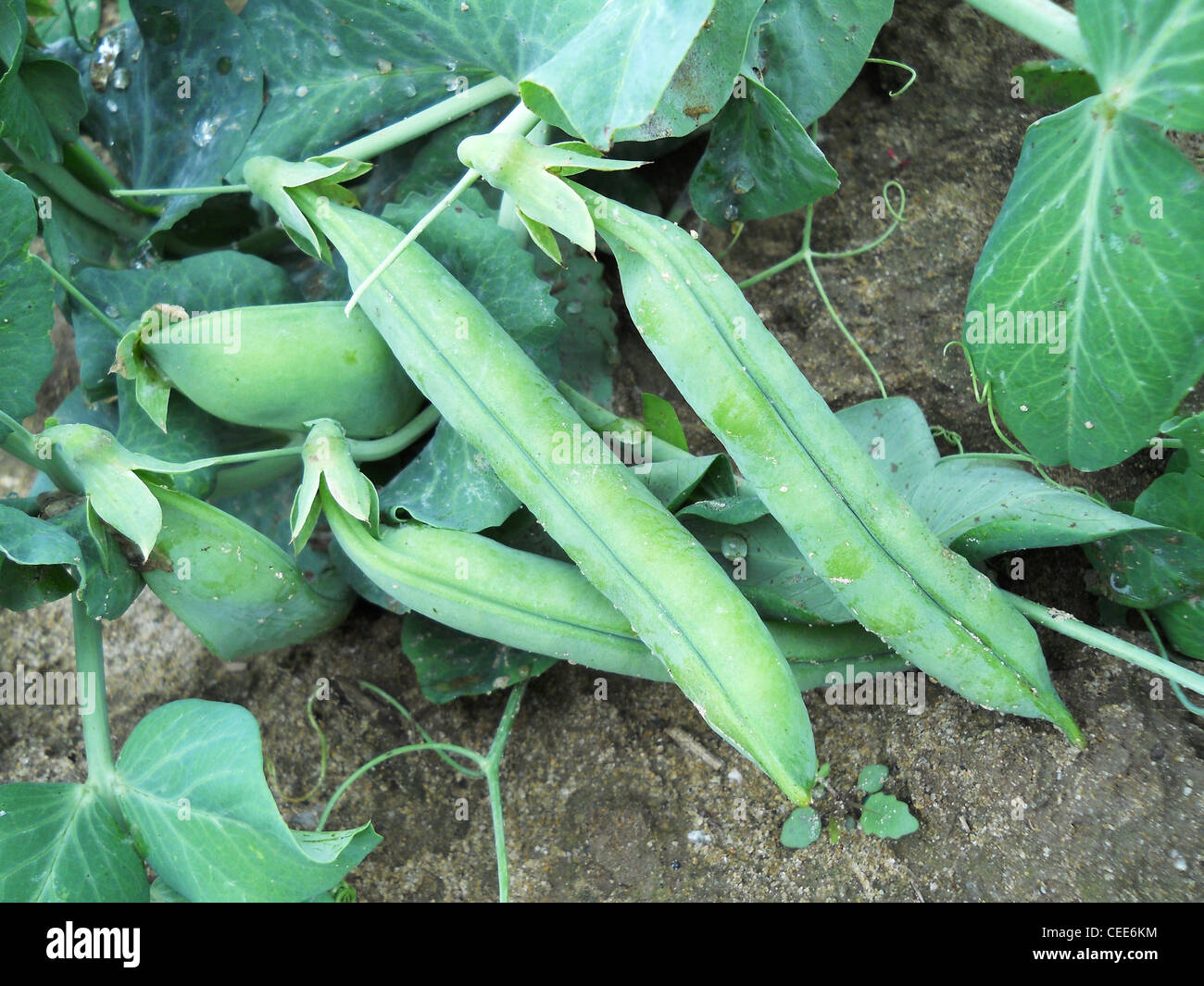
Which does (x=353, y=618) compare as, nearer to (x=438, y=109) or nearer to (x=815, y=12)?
(x=438, y=109)

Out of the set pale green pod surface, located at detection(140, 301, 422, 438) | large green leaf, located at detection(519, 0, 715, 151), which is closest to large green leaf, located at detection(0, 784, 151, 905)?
pale green pod surface, located at detection(140, 301, 422, 438)

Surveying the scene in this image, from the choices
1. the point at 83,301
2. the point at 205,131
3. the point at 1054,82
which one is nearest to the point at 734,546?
the point at 1054,82

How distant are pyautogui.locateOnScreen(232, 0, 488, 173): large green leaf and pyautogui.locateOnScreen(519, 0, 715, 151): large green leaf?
0.62m

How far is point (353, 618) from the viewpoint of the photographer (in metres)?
1.91

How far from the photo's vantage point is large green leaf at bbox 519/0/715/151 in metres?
1.09

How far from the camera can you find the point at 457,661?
171 centimetres

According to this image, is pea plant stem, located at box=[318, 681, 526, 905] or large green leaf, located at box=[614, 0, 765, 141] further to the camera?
pea plant stem, located at box=[318, 681, 526, 905]

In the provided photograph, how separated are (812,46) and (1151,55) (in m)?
0.61

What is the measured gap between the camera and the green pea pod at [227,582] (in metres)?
1.52

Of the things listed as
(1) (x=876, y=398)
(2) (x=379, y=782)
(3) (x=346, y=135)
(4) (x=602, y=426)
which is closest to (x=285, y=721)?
(2) (x=379, y=782)

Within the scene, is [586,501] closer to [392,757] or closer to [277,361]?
[277,361]

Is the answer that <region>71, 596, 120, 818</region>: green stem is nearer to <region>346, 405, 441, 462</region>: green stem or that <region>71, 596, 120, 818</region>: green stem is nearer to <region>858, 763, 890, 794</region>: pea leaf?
<region>346, 405, 441, 462</region>: green stem

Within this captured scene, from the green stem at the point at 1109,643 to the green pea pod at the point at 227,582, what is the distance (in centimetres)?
118

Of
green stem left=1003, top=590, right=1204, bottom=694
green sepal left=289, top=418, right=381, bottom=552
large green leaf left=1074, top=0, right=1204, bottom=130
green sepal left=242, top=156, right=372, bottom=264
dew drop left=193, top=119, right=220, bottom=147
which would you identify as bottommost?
green stem left=1003, top=590, right=1204, bottom=694
